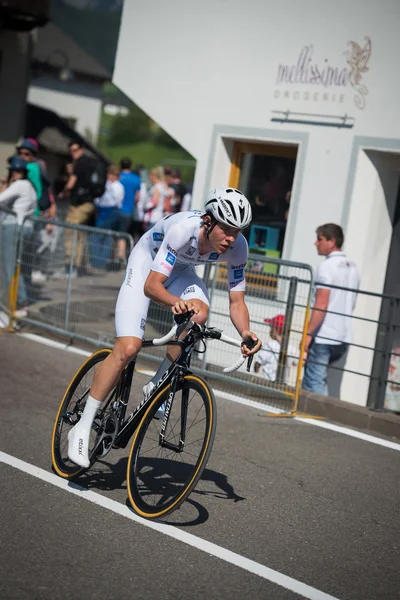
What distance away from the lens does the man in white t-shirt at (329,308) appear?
10344mm

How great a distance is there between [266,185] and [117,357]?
713 centimetres

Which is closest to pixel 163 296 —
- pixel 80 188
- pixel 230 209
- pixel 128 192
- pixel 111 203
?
pixel 230 209

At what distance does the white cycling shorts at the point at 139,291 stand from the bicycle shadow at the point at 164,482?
0.83 metres

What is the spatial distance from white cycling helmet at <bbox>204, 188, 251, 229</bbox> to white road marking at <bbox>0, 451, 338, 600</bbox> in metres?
1.84

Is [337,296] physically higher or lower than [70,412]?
higher

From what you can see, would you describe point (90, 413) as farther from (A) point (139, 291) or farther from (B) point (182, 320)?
(B) point (182, 320)

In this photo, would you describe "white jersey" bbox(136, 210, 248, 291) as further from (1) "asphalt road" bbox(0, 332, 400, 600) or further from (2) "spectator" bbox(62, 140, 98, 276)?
(2) "spectator" bbox(62, 140, 98, 276)

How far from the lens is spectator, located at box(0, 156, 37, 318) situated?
12.6 metres

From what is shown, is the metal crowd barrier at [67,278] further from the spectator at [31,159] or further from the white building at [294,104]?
the spectator at [31,159]

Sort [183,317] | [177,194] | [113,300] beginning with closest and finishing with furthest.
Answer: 1. [183,317]
2. [113,300]
3. [177,194]

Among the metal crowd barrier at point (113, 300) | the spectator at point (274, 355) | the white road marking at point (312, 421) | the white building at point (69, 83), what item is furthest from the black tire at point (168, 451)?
the white building at point (69, 83)

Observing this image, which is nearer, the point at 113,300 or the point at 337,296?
the point at 337,296

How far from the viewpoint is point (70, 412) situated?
664 centimetres

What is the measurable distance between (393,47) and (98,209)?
965 cm
